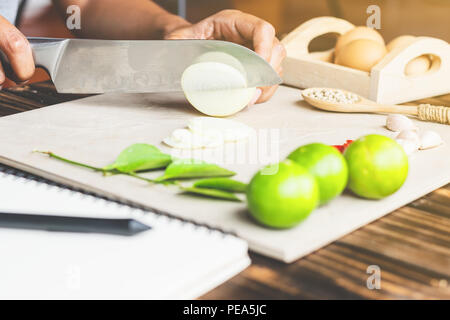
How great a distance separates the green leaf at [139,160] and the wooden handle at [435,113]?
1.91 feet

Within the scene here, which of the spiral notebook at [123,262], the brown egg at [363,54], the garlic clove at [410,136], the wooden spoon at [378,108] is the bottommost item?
the spiral notebook at [123,262]

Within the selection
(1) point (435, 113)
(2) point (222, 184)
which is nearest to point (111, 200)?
(2) point (222, 184)

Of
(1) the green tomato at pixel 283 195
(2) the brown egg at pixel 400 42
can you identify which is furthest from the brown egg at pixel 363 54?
(1) the green tomato at pixel 283 195

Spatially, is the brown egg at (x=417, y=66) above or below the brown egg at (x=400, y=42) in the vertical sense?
below

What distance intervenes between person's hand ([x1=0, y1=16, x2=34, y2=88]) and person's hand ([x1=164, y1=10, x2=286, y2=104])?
42 cm

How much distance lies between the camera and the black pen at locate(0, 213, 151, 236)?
2.12 feet

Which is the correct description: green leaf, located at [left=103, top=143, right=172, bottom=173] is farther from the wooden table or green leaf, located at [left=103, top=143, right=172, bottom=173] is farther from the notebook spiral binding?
the wooden table

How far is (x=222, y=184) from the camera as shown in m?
0.75

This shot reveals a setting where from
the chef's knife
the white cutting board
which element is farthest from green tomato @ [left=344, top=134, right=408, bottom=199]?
the chef's knife

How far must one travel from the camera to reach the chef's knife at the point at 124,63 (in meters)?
1.15

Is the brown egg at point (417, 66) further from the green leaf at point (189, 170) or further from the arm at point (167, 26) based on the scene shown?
the green leaf at point (189, 170)

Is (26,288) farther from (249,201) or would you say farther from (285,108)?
(285,108)
